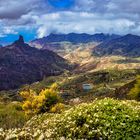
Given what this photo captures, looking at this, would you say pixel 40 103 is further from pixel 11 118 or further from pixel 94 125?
pixel 94 125

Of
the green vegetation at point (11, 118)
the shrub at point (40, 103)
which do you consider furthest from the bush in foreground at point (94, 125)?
the shrub at point (40, 103)

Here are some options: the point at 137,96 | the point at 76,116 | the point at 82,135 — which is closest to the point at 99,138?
the point at 82,135

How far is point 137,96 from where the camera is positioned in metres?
84.3

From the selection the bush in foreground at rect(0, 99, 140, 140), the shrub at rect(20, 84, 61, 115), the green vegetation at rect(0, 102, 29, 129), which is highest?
the bush in foreground at rect(0, 99, 140, 140)

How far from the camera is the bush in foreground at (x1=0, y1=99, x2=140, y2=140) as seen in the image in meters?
23.8

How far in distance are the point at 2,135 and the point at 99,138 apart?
6.29 m

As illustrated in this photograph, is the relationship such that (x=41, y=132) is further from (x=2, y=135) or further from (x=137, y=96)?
(x=137, y=96)

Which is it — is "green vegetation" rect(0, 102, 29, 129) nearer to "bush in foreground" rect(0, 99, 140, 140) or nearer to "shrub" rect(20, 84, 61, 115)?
"shrub" rect(20, 84, 61, 115)

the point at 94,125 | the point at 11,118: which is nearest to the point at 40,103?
the point at 11,118

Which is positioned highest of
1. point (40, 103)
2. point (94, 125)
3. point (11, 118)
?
point (94, 125)

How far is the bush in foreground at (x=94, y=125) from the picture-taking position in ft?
77.9

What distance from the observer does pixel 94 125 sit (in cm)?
2452

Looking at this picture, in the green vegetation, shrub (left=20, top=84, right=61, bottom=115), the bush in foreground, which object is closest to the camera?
the bush in foreground

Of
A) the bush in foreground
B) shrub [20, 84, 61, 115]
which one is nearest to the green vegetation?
shrub [20, 84, 61, 115]
